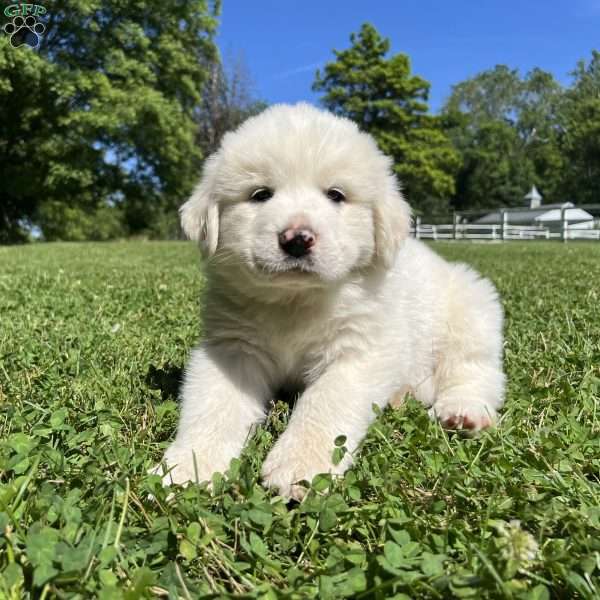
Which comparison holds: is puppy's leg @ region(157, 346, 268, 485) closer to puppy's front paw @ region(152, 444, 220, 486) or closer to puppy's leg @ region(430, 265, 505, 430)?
puppy's front paw @ region(152, 444, 220, 486)

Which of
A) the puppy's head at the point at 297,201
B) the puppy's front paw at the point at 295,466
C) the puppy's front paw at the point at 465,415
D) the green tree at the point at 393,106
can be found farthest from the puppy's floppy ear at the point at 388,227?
the green tree at the point at 393,106

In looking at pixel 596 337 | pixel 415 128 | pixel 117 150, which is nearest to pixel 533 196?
pixel 415 128

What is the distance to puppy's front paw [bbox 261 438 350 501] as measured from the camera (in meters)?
1.79

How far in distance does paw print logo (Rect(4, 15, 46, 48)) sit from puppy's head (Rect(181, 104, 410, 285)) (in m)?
20.7

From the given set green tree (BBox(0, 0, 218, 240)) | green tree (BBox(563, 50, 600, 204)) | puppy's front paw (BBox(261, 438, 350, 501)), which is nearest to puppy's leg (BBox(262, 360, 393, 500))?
puppy's front paw (BBox(261, 438, 350, 501))

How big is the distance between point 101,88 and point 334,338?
21642mm

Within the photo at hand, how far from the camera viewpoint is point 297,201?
7.68 ft

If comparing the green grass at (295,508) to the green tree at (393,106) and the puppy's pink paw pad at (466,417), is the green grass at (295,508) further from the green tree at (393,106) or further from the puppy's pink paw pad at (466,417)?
the green tree at (393,106)

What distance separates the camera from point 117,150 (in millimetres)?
25531

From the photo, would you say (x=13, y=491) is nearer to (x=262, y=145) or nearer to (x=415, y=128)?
(x=262, y=145)

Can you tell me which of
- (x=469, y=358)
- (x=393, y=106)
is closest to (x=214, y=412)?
(x=469, y=358)

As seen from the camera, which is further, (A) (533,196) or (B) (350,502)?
(A) (533,196)

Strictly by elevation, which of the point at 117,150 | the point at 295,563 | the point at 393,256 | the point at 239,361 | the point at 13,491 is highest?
the point at 117,150

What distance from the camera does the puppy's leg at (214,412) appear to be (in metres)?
1.95
